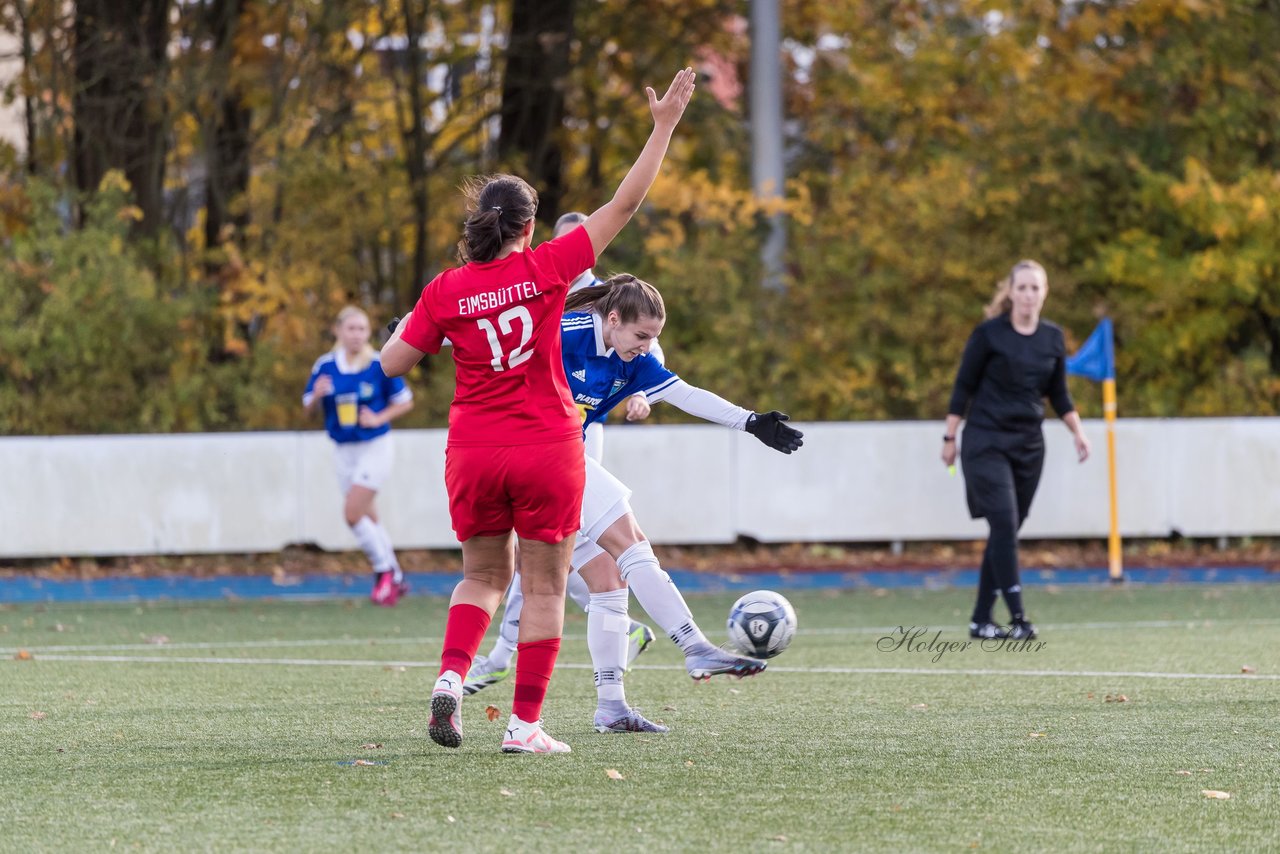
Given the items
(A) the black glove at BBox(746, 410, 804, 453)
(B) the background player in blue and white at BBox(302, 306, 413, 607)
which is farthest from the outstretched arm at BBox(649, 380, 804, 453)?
(B) the background player in blue and white at BBox(302, 306, 413, 607)

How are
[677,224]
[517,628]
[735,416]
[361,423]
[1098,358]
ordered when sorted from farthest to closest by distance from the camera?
[677,224], [1098,358], [361,423], [517,628], [735,416]

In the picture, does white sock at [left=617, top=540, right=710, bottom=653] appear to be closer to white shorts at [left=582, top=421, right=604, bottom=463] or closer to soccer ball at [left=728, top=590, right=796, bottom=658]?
soccer ball at [left=728, top=590, right=796, bottom=658]

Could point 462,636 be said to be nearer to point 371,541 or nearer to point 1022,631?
point 1022,631

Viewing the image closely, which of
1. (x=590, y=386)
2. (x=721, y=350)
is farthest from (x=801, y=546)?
(x=590, y=386)

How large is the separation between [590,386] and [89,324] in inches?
462

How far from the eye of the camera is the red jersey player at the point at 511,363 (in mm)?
5520

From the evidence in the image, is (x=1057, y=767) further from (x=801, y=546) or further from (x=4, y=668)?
(x=801, y=546)

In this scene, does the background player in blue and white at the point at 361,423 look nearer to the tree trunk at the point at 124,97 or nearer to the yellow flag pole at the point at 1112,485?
the yellow flag pole at the point at 1112,485

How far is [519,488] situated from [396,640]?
16.5ft

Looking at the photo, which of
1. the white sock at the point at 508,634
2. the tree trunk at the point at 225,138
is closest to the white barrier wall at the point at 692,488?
the tree trunk at the point at 225,138

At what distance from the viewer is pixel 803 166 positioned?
2219cm

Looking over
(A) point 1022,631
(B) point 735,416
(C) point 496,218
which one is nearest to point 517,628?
(B) point 735,416

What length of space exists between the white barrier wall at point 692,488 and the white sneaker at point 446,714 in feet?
33.0

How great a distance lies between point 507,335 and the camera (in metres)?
5.54
